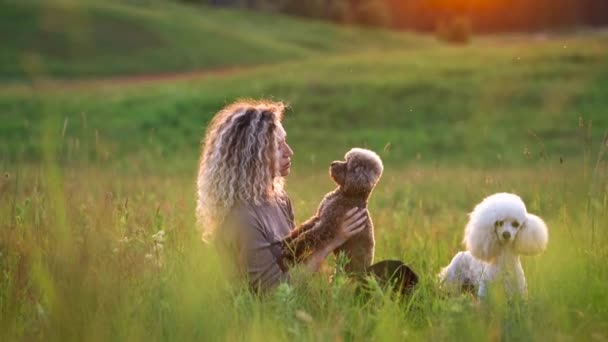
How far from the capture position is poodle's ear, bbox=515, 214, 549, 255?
5.24m

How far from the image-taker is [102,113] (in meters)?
26.8

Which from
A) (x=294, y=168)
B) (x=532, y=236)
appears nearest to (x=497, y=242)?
(x=532, y=236)

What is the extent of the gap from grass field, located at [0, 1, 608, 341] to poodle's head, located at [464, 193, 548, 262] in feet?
0.75

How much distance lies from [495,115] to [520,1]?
56760 millimetres

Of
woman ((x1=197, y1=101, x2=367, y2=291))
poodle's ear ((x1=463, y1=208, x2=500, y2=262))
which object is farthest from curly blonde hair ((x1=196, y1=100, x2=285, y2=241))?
poodle's ear ((x1=463, y1=208, x2=500, y2=262))

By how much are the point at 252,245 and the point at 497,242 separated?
1.44m

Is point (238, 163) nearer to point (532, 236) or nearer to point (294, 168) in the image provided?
point (532, 236)

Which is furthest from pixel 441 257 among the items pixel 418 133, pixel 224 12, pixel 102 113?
pixel 224 12

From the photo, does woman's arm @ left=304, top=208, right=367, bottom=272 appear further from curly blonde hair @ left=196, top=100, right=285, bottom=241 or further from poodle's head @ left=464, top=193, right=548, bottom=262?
poodle's head @ left=464, top=193, right=548, bottom=262

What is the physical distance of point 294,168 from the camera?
1809 centimetres

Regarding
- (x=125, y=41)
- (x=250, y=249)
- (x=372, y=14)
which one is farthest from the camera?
(x=372, y=14)

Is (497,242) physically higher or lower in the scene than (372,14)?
lower

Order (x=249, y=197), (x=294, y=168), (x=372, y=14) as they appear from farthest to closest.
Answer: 1. (x=372, y=14)
2. (x=294, y=168)
3. (x=249, y=197)

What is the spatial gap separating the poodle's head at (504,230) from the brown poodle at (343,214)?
25.0 inches
